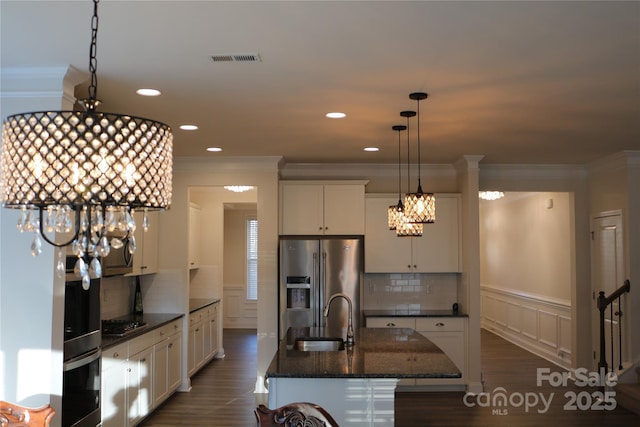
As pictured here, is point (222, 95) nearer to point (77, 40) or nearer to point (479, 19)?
point (77, 40)

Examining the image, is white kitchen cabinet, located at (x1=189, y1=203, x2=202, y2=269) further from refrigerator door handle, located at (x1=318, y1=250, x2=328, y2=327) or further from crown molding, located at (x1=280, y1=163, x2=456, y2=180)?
refrigerator door handle, located at (x1=318, y1=250, x2=328, y2=327)

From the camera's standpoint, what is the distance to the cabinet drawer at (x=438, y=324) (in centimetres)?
653

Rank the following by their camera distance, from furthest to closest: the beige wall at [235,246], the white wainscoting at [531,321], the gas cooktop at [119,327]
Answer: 1. the beige wall at [235,246]
2. the white wainscoting at [531,321]
3. the gas cooktop at [119,327]

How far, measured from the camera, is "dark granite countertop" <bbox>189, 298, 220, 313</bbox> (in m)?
6.99

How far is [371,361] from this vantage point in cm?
367

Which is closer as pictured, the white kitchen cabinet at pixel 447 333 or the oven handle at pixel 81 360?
the oven handle at pixel 81 360

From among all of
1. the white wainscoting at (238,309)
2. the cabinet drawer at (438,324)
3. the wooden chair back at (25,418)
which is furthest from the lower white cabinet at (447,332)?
the white wainscoting at (238,309)

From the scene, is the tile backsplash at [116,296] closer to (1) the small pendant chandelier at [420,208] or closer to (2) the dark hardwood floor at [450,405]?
(2) the dark hardwood floor at [450,405]

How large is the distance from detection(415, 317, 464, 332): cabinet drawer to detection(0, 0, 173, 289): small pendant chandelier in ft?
18.1

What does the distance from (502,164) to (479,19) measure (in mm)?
4616

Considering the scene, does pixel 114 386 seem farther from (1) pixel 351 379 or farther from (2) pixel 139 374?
(1) pixel 351 379

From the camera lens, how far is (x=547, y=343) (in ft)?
27.2

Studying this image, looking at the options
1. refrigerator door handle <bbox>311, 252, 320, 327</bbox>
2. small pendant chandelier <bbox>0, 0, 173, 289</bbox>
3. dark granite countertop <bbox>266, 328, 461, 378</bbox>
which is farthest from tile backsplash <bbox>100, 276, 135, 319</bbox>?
small pendant chandelier <bbox>0, 0, 173, 289</bbox>

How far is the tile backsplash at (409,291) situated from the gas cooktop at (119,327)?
9.44 ft
